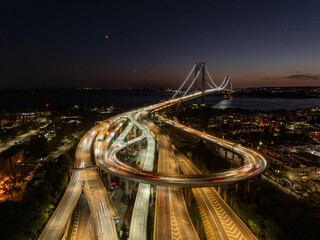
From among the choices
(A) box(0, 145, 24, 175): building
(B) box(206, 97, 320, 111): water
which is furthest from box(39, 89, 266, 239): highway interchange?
(B) box(206, 97, 320, 111): water

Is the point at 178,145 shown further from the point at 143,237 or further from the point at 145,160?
the point at 143,237

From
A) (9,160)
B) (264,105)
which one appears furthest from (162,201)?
(264,105)

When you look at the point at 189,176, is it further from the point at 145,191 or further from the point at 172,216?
the point at 145,191

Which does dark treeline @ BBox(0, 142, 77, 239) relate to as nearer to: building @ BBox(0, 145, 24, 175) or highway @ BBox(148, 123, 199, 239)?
building @ BBox(0, 145, 24, 175)

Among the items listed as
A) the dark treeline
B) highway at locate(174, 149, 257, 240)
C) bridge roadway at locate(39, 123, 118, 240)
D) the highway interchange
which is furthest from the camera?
highway at locate(174, 149, 257, 240)

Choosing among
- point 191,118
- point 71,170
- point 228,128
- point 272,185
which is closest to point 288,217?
point 272,185

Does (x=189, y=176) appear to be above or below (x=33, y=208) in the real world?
above


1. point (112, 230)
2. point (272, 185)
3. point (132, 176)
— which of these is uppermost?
point (132, 176)

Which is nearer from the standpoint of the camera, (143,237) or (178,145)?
(143,237)
